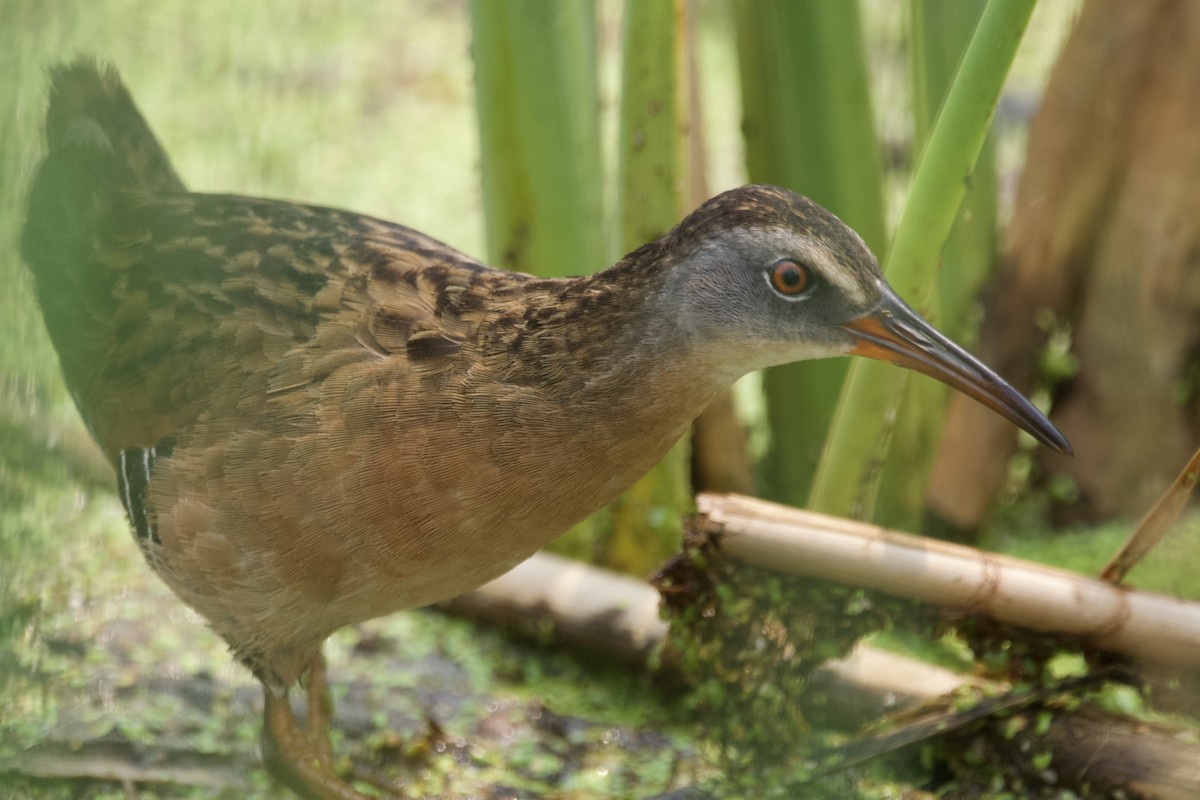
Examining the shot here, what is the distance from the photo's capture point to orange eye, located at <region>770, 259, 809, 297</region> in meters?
1.98

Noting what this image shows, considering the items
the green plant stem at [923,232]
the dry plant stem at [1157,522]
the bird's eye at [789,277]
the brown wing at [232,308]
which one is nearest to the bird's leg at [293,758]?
the brown wing at [232,308]

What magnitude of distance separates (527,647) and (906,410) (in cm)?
108

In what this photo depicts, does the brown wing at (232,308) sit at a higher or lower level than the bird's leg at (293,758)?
higher

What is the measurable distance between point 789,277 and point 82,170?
1529 millimetres

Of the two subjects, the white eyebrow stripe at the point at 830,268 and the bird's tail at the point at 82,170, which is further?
the bird's tail at the point at 82,170

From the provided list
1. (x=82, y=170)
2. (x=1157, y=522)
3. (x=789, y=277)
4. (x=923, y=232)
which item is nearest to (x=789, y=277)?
(x=789, y=277)

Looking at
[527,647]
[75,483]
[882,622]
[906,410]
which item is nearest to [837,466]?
[882,622]

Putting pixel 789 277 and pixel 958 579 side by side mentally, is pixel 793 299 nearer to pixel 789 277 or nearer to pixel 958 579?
pixel 789 277

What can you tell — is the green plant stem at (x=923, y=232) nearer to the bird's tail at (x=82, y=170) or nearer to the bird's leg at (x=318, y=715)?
the bird's leg at (x=318, y=715)

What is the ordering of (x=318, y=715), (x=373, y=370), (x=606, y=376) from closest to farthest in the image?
(x=606, y=376)
(x=373, y=370)
(x=318, y=715)

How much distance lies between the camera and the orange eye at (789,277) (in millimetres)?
1984

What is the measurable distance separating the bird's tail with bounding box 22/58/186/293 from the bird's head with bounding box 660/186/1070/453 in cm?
126

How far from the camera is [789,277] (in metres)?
1.99

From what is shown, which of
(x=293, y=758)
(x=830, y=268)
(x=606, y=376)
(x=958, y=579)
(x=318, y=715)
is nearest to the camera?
(x=830, y=268)
